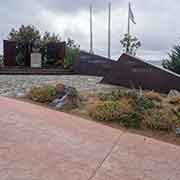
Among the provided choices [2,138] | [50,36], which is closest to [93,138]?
[2,138]

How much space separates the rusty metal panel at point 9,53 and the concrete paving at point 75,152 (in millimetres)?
12592

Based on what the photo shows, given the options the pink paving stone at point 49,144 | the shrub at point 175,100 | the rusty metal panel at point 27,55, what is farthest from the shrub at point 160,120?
the rusty metal panel at point 27,55

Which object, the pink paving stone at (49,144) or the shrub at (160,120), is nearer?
the pink paving stone at (49,144)

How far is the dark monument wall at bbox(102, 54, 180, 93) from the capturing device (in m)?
7.20

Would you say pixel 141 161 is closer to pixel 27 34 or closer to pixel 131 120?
pixel 131 120

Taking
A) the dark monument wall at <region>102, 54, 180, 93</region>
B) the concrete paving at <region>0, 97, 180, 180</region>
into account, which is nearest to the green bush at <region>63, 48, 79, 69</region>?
the dark monument wall at <region>102, 54, 180, 93</region>

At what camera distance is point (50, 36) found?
23.4 metres

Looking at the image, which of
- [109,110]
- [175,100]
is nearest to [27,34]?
[175,100]

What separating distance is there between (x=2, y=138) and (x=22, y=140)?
0.90ft

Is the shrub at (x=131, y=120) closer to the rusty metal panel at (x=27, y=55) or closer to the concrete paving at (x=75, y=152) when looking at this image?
the concrete paving at (x=75, y=152)

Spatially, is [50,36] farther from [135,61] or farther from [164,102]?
[164,102]

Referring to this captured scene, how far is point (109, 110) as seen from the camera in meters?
4.76

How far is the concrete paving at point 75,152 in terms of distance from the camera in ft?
8.34

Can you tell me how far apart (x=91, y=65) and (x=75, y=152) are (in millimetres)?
10028
